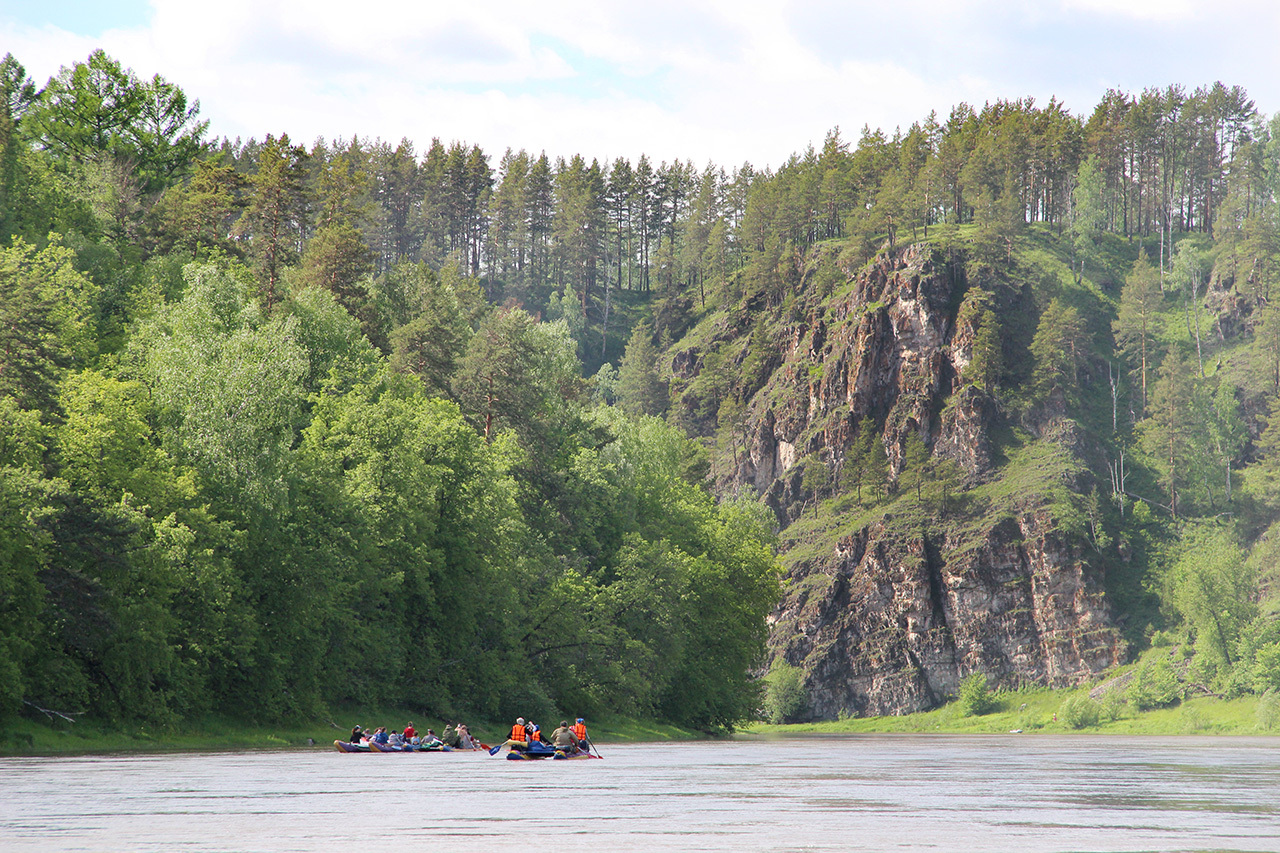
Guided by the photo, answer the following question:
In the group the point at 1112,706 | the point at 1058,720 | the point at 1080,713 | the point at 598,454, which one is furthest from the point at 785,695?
the point at 598,454

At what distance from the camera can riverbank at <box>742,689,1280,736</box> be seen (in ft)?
385

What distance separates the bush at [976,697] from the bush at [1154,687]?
723 inches

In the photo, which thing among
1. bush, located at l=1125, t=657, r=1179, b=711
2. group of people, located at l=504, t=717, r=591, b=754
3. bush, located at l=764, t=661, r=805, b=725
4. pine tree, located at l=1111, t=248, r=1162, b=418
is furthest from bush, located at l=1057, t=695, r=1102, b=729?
group of people, located at l=504, t=717, r=591, b=754

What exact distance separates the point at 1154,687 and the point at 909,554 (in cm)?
3577

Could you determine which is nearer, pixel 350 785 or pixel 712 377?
pixel 350 785

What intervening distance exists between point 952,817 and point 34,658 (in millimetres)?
34274

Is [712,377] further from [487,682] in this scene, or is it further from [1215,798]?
[1215,798]

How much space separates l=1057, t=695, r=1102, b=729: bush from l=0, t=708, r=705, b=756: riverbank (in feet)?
272

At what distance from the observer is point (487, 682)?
65250 millimetres

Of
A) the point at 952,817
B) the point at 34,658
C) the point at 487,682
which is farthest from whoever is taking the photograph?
the point at 487,682

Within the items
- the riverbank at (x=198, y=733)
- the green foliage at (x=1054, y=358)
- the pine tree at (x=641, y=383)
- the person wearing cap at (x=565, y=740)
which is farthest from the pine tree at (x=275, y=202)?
the green foliage at (x=1054, y=358)

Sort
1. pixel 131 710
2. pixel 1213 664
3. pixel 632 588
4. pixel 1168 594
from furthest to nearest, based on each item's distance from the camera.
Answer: pixel 1168 594, pixel 1213 664, pixel 632 588, pixel 131 710

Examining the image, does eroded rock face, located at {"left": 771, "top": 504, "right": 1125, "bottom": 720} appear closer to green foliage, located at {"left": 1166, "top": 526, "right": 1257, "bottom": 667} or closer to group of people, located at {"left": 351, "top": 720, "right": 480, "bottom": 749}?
green foliage, located at {"left": 1166, "top": 526, "right": 1257, "bottom": 667}

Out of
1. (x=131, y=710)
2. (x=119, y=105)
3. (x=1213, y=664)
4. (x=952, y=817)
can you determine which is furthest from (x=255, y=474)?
(x=1213, y=664)
